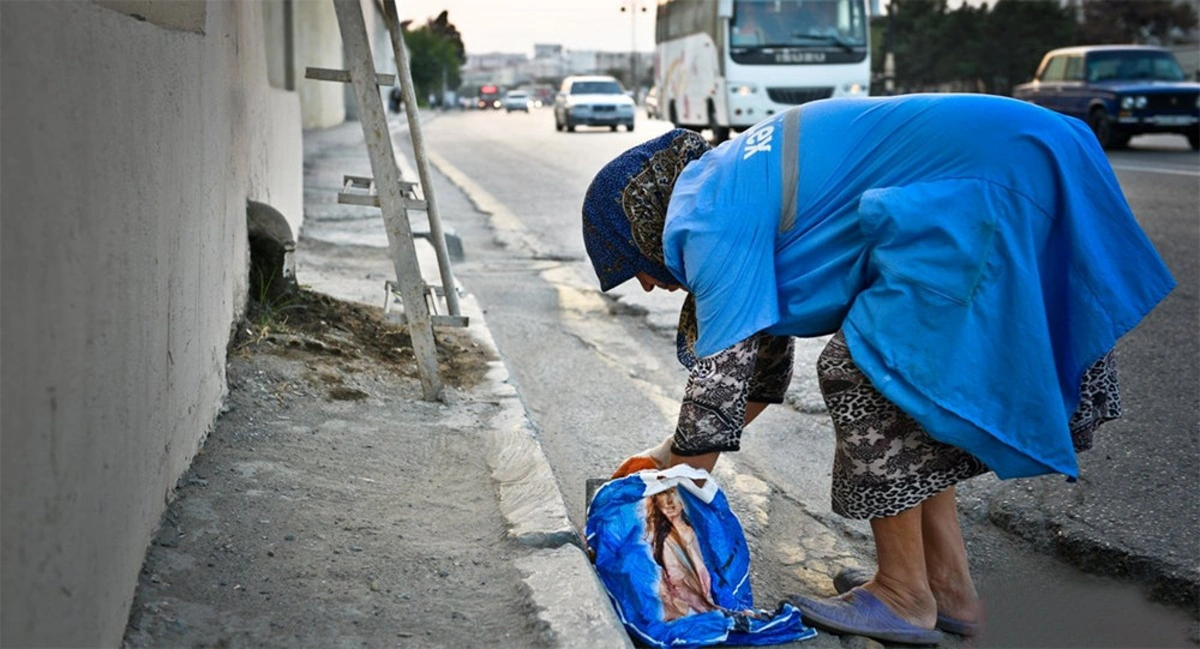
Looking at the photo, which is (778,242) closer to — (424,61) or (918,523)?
(918,523)

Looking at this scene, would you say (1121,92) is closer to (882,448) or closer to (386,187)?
(386,187)

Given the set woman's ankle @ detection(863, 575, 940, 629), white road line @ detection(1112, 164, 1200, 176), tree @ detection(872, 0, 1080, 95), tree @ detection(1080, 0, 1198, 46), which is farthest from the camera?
tree @ detection(872, 0, 1080, 95)

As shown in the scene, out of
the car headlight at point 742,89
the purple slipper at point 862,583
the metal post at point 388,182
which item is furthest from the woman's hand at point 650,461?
the car headlight at point 742,89

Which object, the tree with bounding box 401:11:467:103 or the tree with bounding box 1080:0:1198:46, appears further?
the tree with bounding box 401:11:467:103

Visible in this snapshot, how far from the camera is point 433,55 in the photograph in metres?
74.9

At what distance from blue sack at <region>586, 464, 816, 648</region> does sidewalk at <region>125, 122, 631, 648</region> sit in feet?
0.35

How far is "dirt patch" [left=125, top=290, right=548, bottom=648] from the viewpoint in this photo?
2.45 metres

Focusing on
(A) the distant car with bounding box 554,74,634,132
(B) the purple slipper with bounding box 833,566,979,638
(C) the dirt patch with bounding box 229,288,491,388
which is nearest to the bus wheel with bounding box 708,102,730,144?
(A) the distant car with bounding box 554,74,634,132

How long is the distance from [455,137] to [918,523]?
27944mm

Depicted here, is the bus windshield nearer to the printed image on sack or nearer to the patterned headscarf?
the patterned headscarf

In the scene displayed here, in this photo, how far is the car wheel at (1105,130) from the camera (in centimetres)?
1947

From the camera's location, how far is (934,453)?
8.95ft

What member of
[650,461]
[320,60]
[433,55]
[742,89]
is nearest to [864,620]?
[650,461]

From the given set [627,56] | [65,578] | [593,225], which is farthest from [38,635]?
[627,56]
